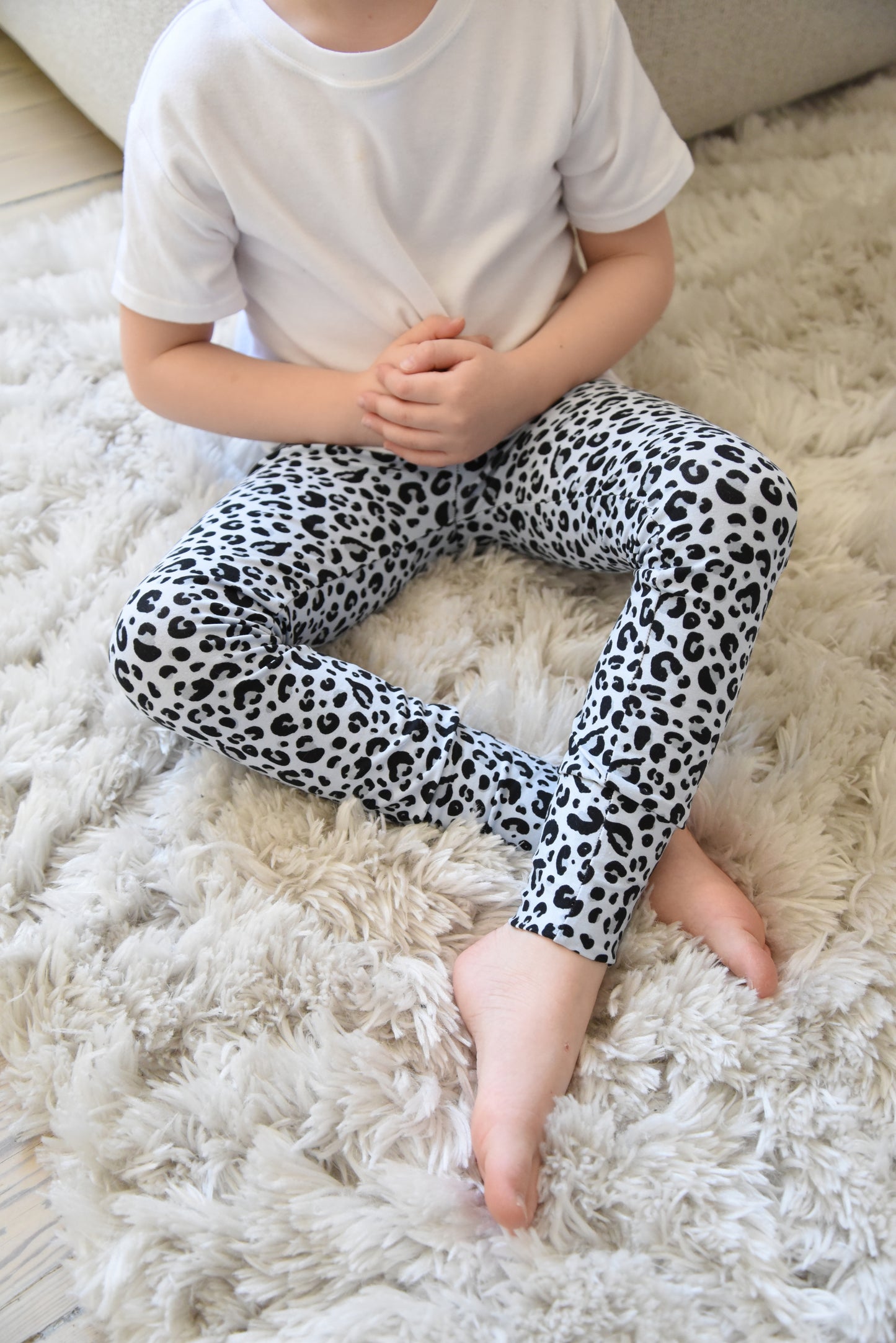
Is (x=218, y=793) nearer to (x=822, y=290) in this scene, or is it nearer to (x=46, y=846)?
(x=46, y=846)

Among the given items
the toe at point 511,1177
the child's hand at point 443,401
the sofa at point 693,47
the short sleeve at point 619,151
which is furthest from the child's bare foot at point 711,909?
the sofa at point 693,47

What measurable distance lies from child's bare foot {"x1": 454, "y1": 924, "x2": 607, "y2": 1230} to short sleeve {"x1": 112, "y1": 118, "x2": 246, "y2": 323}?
1.66 ft

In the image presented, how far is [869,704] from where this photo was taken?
2.41ft

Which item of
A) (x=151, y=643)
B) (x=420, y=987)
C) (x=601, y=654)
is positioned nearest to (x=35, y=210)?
(x=151, y=643)

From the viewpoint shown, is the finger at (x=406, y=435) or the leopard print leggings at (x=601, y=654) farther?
the finger at (x=406, y=435)

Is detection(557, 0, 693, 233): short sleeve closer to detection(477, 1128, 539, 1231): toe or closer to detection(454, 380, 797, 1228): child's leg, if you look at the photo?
detection(454, 380, 797, 1228): child's leg

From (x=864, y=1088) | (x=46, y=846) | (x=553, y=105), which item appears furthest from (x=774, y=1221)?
(x=553, y=105)

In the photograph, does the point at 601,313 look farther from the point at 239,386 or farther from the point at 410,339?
the point at 239,386

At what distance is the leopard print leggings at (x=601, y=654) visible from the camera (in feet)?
2.01

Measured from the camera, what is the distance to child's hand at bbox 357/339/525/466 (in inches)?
28.0

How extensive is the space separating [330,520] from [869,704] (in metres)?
0.42

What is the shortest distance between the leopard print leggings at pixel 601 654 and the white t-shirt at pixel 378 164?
12cm

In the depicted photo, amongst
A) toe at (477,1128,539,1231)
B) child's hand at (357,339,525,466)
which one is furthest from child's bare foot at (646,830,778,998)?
child's hand at (357,339,525,466)

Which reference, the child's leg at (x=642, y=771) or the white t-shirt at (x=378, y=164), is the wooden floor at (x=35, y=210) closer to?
the child's leg at (x=642, y=771)
